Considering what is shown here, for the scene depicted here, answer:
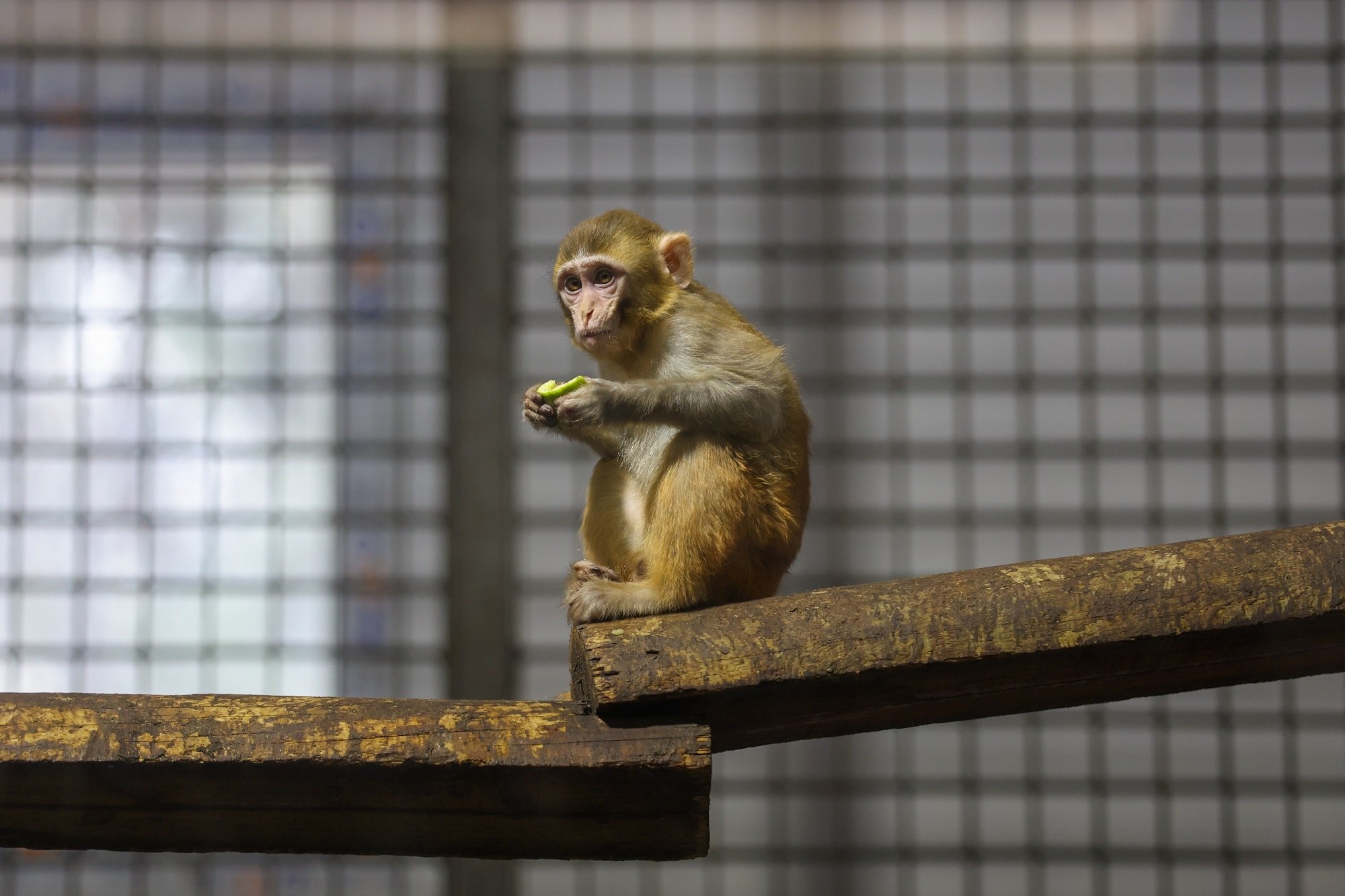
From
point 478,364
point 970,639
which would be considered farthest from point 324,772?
point 478,364

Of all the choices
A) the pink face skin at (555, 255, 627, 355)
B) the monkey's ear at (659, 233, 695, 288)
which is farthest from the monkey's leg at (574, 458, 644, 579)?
the monkey's ear at (659, 233, 695, 288)

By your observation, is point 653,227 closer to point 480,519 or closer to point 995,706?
point 995,706

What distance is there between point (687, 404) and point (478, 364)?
204cm

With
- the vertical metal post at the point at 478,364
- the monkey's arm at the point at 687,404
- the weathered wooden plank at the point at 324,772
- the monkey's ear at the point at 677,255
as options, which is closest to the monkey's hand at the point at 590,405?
the monkey's arm at the point at 687,404

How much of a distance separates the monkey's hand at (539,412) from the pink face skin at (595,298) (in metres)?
0.26

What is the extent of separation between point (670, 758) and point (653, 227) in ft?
4.01

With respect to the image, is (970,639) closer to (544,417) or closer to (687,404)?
(687,404)

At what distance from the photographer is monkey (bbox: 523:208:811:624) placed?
210cm

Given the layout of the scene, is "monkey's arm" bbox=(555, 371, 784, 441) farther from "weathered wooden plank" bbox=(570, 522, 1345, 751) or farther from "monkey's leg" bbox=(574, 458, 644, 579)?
"weathered wooden plank" bbox=(570, 522, 1345, 751)

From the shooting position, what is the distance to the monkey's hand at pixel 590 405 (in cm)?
208

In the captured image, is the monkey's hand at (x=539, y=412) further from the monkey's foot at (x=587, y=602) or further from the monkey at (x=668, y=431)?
the monkey's foot at (x=587, y=602)

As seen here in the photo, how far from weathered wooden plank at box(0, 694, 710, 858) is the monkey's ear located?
1.04m

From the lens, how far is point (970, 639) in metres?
1.80

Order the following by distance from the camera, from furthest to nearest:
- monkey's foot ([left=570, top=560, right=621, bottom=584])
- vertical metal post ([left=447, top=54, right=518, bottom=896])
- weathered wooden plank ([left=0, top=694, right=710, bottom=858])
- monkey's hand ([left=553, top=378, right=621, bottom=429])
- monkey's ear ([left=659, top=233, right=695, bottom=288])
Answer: vertical metal post ([left=447, top=54, right=518, bottom=896]) < monkey's ear ([left=659, top=233, right=695, bottom=288]) < monkey's foot ([left=570, top=560, right=621, bottom=584]) < monkey's hand ([left=553, top=378, right=621, bottom=429]) < weathered wooden plank ([left=0, top=694, right=710, bottom=858])
